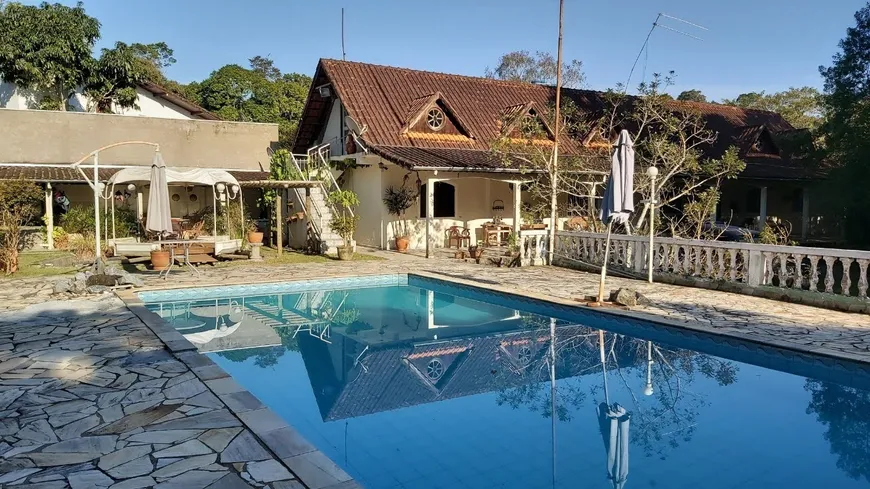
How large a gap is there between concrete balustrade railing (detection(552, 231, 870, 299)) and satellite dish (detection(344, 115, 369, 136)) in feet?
24.5

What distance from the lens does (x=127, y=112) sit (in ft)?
92.6

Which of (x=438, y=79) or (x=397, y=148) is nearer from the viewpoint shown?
(x=397, y=148)

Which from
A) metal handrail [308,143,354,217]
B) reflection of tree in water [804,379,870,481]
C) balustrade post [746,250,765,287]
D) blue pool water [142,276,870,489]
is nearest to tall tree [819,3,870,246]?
balustrade post [746,250,765,287]

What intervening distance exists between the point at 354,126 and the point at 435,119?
2.64m

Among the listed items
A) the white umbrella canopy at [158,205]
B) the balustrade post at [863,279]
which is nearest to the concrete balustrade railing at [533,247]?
the balustrade post at [863,279]

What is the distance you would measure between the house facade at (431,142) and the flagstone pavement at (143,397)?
8.32 meters

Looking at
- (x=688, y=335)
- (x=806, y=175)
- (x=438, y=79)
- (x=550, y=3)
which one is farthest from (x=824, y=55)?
(x=688, y=335)

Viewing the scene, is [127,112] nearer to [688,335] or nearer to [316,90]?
[316,90]

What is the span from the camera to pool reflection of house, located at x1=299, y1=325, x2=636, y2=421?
647 cm

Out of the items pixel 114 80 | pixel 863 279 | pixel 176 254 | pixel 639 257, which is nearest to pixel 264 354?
pixel 176 254

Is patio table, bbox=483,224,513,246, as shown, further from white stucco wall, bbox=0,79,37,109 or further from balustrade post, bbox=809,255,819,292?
white stucco wall, bbox=0,79,37,109

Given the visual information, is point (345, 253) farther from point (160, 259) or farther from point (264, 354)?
point (264, 354)

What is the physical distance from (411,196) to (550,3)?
7.05 meters

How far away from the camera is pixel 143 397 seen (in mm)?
5270
